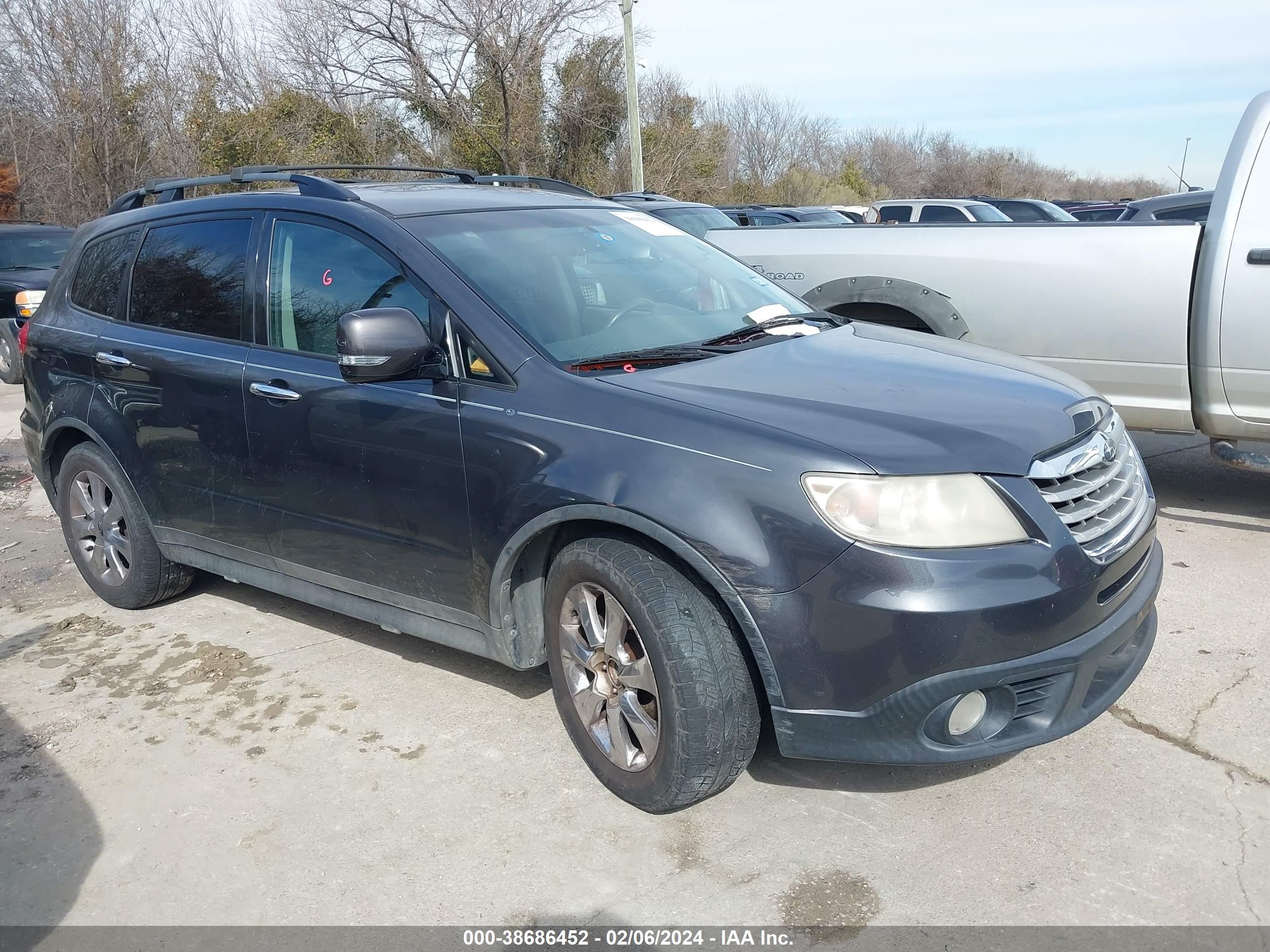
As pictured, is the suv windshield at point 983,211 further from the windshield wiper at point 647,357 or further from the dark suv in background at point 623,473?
the windshield wiper at point 647,357

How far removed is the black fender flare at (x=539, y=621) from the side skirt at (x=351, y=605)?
73mm

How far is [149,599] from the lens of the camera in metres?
5.02

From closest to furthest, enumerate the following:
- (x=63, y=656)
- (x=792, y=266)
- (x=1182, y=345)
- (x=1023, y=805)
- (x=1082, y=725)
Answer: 1. (x=1082, y=725)
2. (x=1023, y=805)
3. (x=63, y=656)
4. (x=1182, y=345)
5. (x=792, y=266)

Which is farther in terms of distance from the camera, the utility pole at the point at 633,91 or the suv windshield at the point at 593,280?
the utility pole at the point at 633,91

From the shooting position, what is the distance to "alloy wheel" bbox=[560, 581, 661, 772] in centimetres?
310

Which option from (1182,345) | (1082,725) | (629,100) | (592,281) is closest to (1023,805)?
(1082,725)

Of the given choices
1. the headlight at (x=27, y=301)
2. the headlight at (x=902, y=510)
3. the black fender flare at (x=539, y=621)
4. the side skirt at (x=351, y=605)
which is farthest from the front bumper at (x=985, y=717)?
the headlight at (x=27, y=301)

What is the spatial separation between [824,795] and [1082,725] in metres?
0.77

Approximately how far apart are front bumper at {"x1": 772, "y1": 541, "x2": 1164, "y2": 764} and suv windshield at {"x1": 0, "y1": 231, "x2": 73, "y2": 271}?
12.8 m

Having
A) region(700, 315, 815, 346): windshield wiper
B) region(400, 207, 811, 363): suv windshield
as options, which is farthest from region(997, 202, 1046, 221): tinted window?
region(700, 315, 815, 346): windshield wiper

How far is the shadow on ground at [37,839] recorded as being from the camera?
294 centimetres

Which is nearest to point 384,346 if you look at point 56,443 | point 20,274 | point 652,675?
point 652,675

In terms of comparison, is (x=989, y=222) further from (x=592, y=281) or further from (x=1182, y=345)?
(x=592, y=281)

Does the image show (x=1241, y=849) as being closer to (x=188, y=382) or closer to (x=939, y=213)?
(x=188, y=382)
